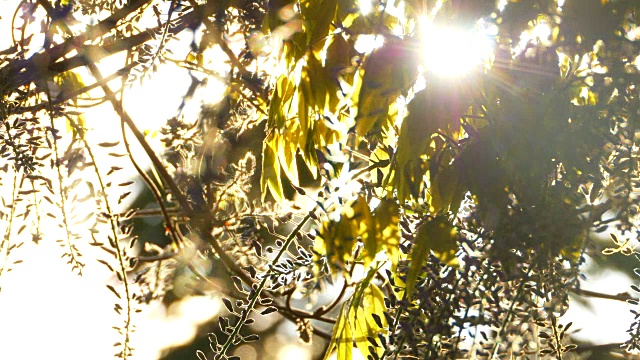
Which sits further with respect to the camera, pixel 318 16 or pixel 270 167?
pixel 270 167

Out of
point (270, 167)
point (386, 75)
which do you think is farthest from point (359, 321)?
point (386, 75)

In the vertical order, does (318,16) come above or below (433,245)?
above

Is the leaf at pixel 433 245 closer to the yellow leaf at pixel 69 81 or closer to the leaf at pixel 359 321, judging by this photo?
the leaf at pixel 359 321

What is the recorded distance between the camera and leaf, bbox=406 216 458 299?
725mm

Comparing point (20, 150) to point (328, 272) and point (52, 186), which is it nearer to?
point (52, 186)

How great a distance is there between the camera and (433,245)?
2.40 feet

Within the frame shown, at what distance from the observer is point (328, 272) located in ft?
2.87

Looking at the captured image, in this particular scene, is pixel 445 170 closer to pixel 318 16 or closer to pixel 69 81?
pixel 318 16

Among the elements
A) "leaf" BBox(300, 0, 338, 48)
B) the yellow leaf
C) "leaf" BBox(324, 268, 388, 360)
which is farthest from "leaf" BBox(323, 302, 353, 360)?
the yellow leaf


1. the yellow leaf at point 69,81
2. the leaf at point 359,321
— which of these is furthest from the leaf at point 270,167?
the yellow leaf at point 69,81

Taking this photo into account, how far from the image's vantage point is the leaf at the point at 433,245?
73cm

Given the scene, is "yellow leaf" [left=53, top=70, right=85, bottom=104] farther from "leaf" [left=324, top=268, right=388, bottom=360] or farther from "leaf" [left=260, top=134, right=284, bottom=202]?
"leaf" [left=324, top=268, right=388, bottom=360]

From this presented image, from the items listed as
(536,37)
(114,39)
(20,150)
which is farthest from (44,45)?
(536,37)

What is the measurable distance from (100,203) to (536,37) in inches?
25.9
